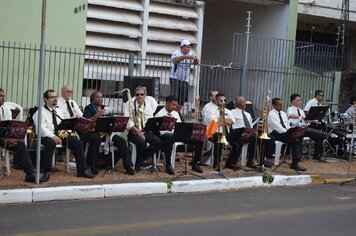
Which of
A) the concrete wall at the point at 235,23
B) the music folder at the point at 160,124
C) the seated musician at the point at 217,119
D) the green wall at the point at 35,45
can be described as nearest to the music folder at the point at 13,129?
the music folder at the point at 160,124

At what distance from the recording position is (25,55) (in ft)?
46.4

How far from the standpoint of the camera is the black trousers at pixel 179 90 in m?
15.0

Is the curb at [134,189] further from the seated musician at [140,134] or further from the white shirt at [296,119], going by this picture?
the white shirt at [296,119]

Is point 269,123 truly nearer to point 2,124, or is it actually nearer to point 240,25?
point 2,124

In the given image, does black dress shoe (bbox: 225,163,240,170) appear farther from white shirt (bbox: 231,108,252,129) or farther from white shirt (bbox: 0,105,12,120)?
white shirt (bbox: 0,105,12,120)

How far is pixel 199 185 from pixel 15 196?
336 centimetres

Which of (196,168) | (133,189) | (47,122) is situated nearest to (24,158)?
(47,122)

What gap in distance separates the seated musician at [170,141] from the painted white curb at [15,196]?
3.14 metres

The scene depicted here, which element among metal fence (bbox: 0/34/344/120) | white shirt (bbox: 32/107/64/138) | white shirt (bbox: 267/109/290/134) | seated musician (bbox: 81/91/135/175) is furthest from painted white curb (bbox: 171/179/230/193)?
metal fence (bbox: 0/34/344/120)

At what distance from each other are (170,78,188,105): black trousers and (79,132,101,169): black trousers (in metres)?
4.30

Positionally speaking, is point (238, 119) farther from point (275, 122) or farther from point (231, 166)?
point (231, 166)

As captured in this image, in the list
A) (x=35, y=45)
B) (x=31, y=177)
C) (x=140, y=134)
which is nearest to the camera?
(x=31, y=177)

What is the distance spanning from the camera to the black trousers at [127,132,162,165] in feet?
37.7

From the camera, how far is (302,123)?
1451 centimetres
